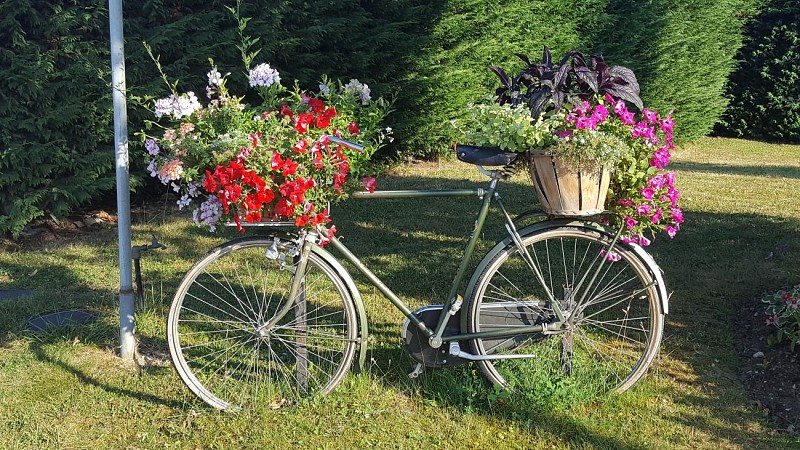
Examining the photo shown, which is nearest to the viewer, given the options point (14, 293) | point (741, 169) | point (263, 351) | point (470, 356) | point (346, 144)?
point (346, 144)

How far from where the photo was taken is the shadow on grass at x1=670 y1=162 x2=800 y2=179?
32.6 ft

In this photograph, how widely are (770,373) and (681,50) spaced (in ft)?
35.6

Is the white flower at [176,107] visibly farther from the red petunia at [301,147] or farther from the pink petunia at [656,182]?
the pink petunia at [656,182]

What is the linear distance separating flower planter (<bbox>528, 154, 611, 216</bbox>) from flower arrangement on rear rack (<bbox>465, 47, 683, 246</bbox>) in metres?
0.03

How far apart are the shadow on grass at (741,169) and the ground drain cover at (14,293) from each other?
8.75 metres

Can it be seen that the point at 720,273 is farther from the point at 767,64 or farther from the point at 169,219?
the point at 767,64

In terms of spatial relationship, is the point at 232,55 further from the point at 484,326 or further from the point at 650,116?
the point at 650,116

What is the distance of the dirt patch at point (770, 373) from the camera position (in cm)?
305

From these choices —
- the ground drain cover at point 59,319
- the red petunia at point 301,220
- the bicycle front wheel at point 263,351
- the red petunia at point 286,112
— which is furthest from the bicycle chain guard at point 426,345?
the ground drain cover at point 59,319

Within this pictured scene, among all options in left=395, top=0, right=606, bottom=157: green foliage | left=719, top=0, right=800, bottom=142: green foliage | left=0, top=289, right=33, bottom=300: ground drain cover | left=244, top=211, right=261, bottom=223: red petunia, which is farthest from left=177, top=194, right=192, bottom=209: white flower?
A: left=719, top=0, right=800, bottom=142: green foliage

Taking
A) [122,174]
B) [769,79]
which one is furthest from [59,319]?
[769,79]

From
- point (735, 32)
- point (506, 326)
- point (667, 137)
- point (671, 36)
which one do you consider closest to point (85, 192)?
point (506, 326)

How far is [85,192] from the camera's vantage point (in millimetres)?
5840

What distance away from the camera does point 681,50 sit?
12914 millimetres
